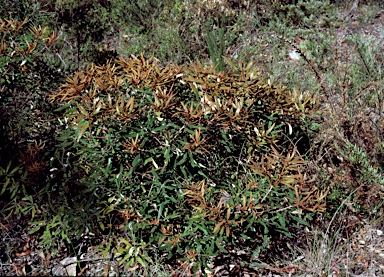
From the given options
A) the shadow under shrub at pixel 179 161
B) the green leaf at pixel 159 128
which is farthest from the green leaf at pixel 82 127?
the green leaf at pixel 159 128

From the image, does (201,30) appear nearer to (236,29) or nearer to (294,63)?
(236,29)

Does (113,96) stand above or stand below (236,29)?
above

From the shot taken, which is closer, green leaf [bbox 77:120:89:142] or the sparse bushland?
green leaf [bbox 77:120:89:142]

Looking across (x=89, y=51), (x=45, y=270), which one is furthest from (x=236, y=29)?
(x=45, y=270)

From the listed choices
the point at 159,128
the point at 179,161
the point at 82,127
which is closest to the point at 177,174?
the point at 179,161

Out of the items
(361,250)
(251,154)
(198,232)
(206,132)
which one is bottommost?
(361,250)

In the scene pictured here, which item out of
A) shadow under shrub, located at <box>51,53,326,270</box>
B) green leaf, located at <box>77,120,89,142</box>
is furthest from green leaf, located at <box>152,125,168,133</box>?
green leaf, located at <box>77,120,89,142</box>

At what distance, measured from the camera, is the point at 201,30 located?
5.38 metres

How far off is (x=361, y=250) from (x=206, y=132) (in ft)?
4.43

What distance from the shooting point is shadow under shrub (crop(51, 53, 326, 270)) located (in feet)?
8.14

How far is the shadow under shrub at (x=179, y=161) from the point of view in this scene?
8.14ft

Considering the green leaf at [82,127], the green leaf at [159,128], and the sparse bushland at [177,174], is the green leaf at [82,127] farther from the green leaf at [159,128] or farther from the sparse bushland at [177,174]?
the green leaf at [159,128]

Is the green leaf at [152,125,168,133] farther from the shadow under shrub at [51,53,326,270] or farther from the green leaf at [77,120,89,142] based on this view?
the green leaf at [77,120,89,142]

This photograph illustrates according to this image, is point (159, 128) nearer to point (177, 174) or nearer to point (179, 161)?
point (179, 161)
